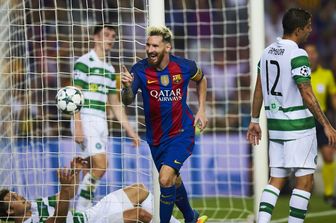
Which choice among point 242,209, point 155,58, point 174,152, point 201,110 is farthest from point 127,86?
point 242,209

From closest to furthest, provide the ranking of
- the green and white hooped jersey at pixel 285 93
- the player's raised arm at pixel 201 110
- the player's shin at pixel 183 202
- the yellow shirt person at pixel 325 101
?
the green and white hooped jersey at pixel 285 93 → the player's raised arm at pixel 201 110 → the player's shin at pixel 183 202 → the yellow shirt person at pixel 325 101

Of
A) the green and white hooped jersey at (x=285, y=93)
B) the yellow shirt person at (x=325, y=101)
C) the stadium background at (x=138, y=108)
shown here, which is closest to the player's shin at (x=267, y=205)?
the green and white hooped jersey at (x=285, y=93)

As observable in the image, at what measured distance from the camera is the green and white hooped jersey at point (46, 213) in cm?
798

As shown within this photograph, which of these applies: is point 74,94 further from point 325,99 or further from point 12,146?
point 325,99

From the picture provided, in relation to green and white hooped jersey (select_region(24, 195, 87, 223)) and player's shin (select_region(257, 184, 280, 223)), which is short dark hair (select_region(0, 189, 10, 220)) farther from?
player's shin (select_region(257, 184, 280, 223))

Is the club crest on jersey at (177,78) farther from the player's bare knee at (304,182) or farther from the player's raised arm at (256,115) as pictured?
the player's bare knee at (304,182)

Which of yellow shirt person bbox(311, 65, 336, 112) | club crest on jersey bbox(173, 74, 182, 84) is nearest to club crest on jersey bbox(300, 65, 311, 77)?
club crest on jersey bbox(173, 74, 182, 84)

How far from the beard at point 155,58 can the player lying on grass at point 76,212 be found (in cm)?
107

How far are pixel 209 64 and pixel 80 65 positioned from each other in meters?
3.25

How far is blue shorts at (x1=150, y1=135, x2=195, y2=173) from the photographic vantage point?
7.63 metres

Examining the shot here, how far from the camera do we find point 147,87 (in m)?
7.73

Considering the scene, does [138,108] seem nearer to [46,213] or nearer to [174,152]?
[46,213]

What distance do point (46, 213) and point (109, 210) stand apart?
20.7 inches

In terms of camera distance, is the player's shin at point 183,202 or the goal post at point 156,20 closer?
the player's shin at point 183,202
